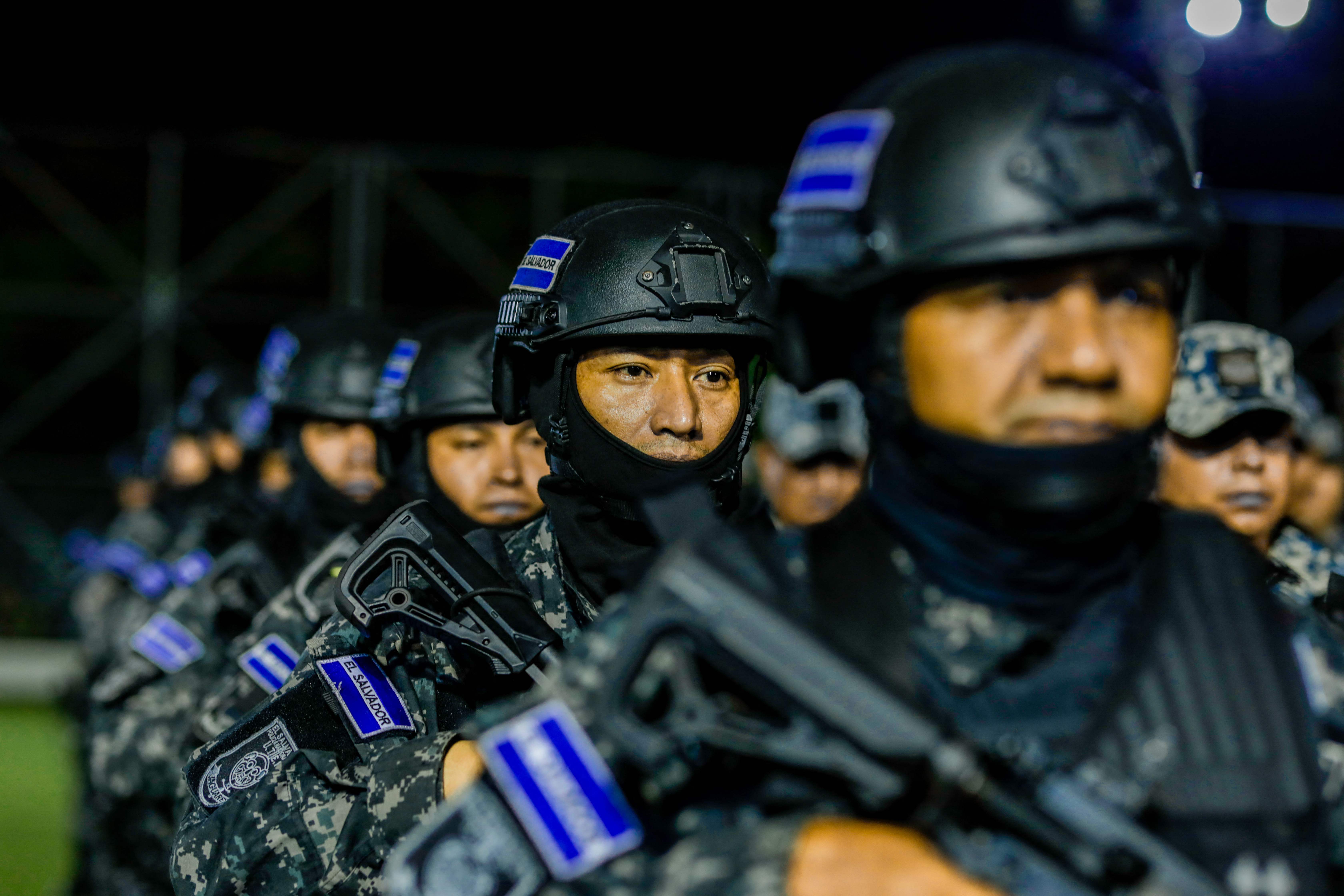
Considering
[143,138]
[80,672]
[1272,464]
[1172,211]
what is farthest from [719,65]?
[1172,211]

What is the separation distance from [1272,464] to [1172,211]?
2.28 m

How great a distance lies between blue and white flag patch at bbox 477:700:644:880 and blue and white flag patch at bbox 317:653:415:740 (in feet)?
3.95

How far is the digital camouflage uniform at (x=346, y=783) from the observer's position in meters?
2.84

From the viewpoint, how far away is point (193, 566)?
23.4ft

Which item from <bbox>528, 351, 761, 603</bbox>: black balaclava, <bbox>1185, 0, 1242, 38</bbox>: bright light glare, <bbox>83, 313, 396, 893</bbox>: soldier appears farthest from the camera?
<bbox>1185, 0, 1242, 38</bbox>: bright light glare

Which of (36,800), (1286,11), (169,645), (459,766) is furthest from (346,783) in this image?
(36,800)

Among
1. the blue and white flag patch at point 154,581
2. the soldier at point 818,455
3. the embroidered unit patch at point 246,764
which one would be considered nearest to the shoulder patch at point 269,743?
the embroidered unit patch at point 246,764

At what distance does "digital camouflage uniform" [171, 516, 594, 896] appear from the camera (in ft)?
9.32

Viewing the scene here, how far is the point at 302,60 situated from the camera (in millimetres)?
20078

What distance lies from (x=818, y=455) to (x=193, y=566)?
2.83m

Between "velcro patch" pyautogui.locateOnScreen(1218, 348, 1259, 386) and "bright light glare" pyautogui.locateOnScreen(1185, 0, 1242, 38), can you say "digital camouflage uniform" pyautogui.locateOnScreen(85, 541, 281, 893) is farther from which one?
"bright light glare" pyautogui.locateOnScreen(1185, 0, 1242, 38)

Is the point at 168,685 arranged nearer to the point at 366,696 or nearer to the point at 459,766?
the point at 366,696

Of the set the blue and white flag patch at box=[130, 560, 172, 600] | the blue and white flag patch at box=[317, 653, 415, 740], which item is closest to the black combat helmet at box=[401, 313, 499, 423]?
the blue and white flag patch at box=[317, 653, 415, 740]

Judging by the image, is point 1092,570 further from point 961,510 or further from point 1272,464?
point 1272,464
